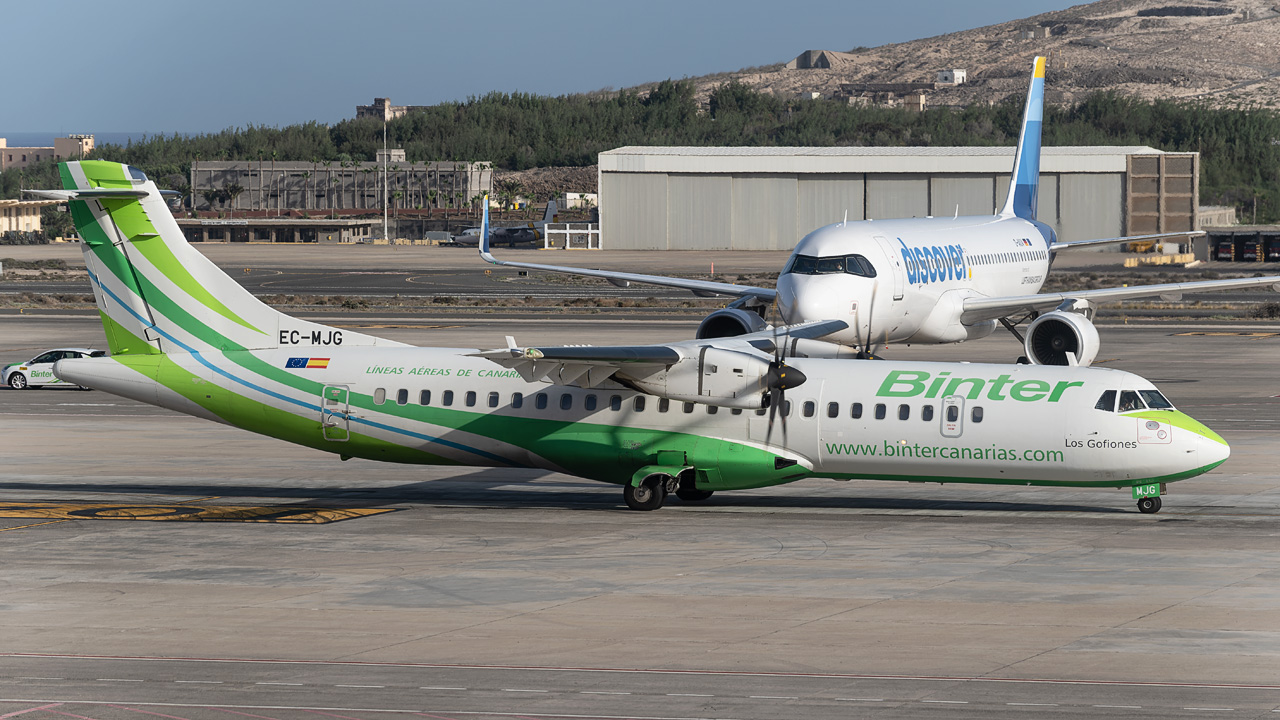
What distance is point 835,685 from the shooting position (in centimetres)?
1738

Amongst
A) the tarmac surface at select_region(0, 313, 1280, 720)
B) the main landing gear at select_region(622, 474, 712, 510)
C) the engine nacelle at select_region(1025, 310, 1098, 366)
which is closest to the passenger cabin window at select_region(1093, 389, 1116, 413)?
the tarmac surface at select_region(0, 313, 1280, 720)

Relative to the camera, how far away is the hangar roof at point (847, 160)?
460ft

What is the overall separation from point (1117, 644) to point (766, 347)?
1256cm

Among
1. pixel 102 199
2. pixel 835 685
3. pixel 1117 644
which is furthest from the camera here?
pixel 102 199

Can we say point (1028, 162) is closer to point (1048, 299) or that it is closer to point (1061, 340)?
point (1048, 299)

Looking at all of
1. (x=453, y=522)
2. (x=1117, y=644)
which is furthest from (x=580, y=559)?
(x=1117, y=644)

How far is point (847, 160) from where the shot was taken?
14338 centimetres

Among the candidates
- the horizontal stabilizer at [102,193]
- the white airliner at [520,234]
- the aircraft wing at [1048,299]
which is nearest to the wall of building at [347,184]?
the white airliner at [520,234]

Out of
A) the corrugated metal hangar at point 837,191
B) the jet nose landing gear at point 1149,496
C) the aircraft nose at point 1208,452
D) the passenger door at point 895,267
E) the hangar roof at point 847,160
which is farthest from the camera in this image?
the hangar roof at point 847,160

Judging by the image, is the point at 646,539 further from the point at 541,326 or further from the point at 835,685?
the point at 541,326

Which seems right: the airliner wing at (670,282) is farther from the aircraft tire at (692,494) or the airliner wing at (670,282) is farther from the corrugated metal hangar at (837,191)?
the corrugated metal hangar at (837,191)

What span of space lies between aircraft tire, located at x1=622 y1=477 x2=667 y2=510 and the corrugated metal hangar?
111754 millimetres

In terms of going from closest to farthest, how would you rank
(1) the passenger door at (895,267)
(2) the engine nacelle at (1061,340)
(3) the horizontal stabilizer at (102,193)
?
(3) the horizontal stabilizer at (102,193), (1) the passenger door at (895,267), (2) the engine nacelle at (1061,340)

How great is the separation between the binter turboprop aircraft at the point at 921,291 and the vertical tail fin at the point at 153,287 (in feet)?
44.9
